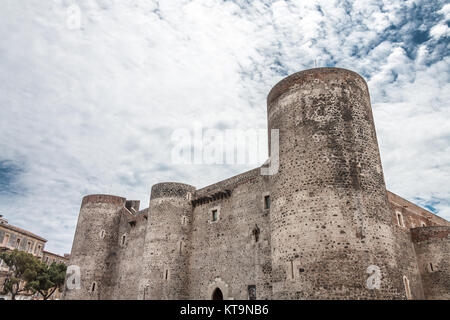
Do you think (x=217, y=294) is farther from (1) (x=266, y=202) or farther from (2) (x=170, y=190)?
(2) (x=170, y=190)

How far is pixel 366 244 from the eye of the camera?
11781 millimetres

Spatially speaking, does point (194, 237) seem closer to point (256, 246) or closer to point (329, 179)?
point (256, 246)

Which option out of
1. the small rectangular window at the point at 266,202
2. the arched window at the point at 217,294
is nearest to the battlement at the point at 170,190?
the arched window at the point at 217,294

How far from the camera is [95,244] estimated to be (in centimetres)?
2753

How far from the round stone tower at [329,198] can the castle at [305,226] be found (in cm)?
4

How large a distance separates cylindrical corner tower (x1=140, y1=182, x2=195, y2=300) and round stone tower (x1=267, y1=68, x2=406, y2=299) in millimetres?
9270

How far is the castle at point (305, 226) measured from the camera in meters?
11.9

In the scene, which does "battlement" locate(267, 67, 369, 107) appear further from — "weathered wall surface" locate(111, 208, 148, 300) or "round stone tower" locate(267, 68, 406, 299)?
"weathered wall surface" locate(111, 208, 148, 300)

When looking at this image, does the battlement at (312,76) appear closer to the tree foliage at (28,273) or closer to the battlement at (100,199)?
the battlement at (100,199)

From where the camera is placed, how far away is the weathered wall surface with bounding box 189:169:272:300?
17277 millimetres

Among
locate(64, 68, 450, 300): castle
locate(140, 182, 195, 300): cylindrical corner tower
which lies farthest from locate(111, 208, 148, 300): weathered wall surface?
locate(140, 182, 195, 300): cylindrical corner tower

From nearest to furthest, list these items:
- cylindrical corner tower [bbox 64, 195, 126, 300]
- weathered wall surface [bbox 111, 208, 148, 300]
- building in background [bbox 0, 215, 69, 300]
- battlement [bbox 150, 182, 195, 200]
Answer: battlement [bbox 150, 182, 195, 200] < weathered wall surface [bbox 111, 208, 148, 300] < cylindrical corner tower [bbox 64, 195, 126, 300] < building in background [bbox 0, 215, 69, 300]
